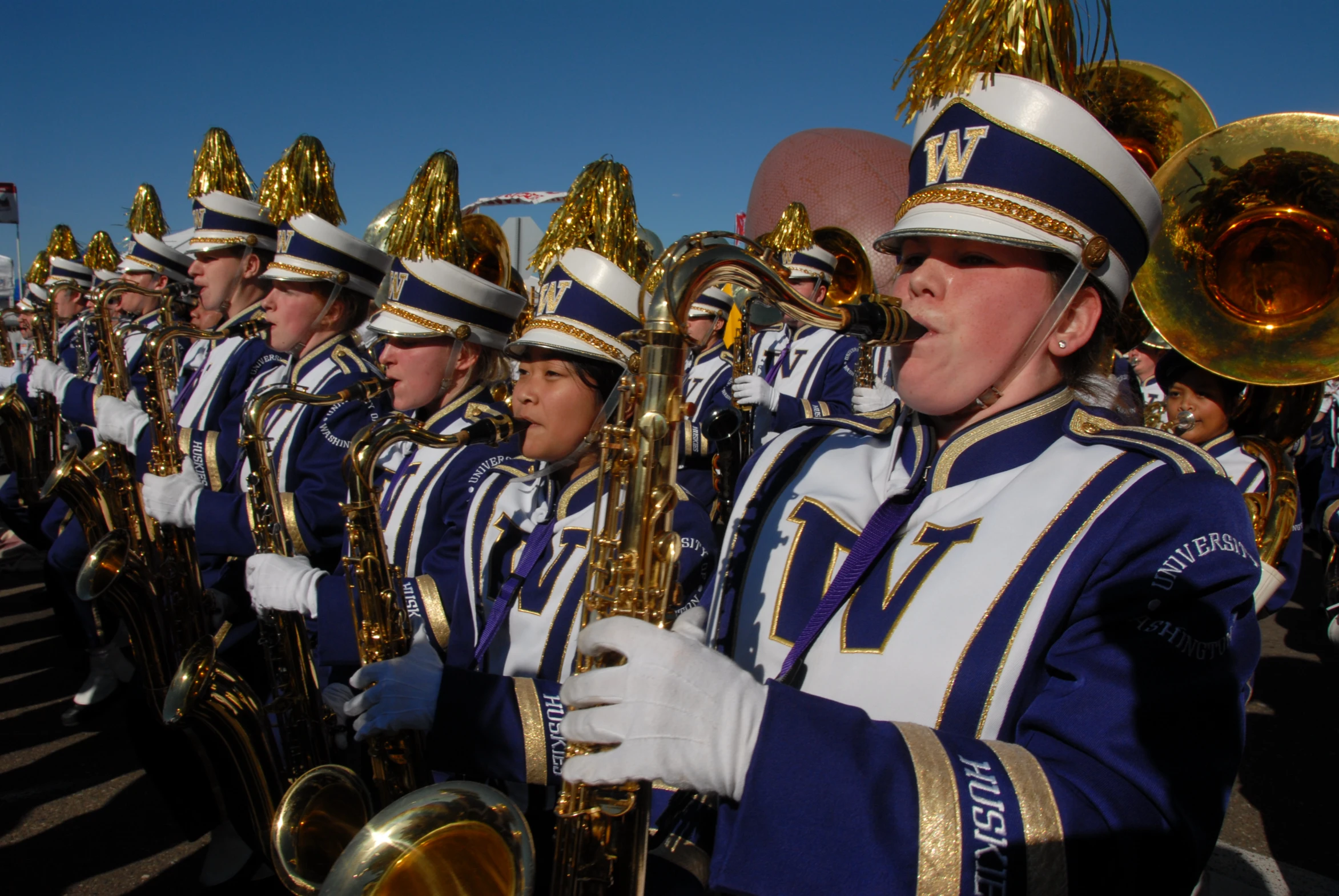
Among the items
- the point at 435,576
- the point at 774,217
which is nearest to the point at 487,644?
the point at 435,576

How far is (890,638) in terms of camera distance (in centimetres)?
142

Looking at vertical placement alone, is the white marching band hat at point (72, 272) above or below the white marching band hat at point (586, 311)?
above

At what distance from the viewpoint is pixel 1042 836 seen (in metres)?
1.12

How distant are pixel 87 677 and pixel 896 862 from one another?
6.05 metres

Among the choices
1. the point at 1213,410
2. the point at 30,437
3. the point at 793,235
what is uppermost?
the point at 793,235

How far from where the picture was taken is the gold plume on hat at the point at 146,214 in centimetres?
884

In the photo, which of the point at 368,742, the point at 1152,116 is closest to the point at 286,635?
the point at 368,742

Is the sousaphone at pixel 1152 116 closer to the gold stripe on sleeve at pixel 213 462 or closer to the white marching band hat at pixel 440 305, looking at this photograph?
the white marching band hat at pixel 440 305

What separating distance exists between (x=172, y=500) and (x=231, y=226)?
8.14 ft

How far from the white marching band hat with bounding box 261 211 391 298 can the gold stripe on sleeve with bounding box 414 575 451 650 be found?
2184 mm

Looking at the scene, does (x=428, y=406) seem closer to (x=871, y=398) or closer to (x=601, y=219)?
(x=601, y=219)

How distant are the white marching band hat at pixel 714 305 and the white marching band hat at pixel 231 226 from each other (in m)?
3.40

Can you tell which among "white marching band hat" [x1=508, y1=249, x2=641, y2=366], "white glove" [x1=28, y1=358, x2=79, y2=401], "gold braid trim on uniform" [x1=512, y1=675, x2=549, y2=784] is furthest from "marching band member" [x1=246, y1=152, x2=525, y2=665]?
"white glove" [x1=28, y1=358, x2=79, y2=401]

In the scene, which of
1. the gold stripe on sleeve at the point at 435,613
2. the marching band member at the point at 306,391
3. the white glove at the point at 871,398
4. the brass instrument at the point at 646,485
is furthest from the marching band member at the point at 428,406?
the white glove at the point at 871,398
